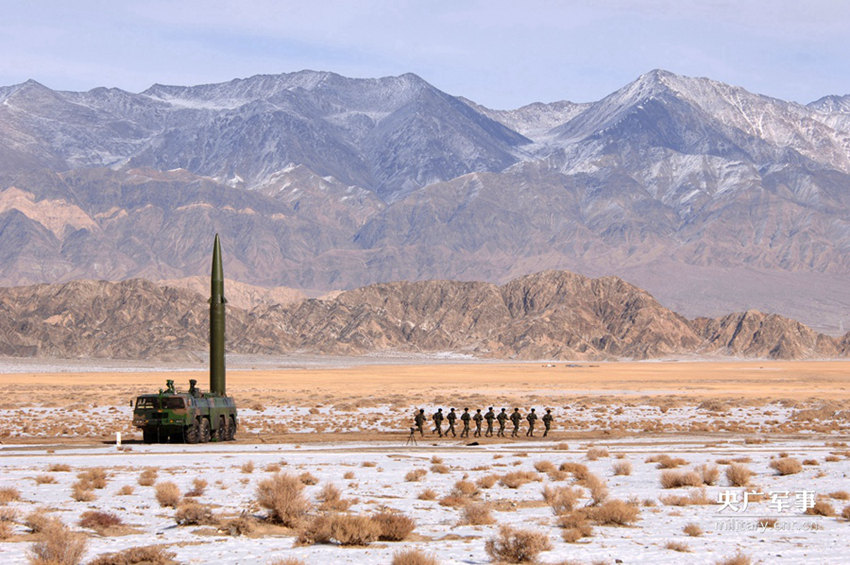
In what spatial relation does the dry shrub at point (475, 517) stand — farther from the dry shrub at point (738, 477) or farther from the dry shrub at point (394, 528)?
the dry shrub at point (738, 477)

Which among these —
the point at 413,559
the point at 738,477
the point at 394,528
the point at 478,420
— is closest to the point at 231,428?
the point at 478,420

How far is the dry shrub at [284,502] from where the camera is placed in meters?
20.1

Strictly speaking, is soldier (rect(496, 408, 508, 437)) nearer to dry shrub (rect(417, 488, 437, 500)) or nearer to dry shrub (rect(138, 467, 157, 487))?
dry shrub (rect(138, 467, 157, 487))

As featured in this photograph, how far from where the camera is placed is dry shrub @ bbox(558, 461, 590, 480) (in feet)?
90.1

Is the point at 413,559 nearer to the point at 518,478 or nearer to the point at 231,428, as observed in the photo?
the point at 518,478

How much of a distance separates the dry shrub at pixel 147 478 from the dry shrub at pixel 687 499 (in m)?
11.4

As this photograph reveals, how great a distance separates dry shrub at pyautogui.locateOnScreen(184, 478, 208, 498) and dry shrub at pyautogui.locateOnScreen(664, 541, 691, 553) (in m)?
10.7

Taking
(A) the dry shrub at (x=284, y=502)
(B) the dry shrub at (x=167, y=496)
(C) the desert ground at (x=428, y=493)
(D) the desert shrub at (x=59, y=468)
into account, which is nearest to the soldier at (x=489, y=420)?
(C) the desert ground at (x=428, y=493)

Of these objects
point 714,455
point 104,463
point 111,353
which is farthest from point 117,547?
point 111,353

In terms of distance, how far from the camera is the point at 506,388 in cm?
9669

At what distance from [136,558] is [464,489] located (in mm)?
9439

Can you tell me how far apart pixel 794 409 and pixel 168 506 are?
47.1m

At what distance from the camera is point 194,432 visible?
38.2 meters

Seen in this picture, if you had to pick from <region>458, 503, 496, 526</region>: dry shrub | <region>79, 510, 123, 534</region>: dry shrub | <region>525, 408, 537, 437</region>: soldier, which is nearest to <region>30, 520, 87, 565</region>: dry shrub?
<region>79, 510, 123, 534</region>: dry shrub
